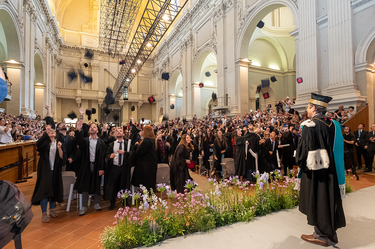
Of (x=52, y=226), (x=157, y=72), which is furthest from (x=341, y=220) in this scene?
(x=157, y=72)

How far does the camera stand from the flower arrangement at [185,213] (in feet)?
9.61

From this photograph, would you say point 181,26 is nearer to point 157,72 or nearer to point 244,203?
point 157,72

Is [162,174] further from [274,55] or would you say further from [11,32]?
[274,55]

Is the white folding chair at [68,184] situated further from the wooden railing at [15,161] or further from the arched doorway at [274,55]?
the arched doorway at [274,55]

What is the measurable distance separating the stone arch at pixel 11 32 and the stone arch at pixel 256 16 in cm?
1439

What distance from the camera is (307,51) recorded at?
970 centimetres

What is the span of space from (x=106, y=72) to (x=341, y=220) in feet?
106

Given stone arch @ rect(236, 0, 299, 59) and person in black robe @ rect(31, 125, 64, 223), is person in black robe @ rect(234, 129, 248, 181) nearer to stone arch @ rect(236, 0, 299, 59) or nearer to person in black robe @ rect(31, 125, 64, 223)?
person in black robe @ rect(31, 125, 64, 223)

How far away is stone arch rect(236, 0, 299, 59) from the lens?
10570mm

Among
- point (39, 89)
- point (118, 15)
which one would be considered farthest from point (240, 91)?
point (39, 89)

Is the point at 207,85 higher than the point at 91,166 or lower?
higher

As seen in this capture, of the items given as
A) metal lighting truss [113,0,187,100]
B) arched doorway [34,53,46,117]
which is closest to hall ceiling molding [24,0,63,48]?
arched doorway [34,53,46,117]

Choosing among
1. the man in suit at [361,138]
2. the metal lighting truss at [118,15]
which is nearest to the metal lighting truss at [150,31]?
the metal lighting truss at [118,15]

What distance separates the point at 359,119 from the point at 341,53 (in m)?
2.77
